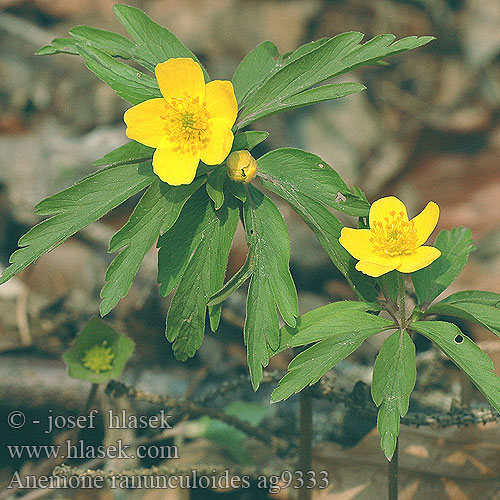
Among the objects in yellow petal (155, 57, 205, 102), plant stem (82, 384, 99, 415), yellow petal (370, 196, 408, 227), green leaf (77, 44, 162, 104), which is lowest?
plant stem (82, 384, 99, 415)

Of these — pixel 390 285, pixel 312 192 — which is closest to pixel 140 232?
pixel 312 192

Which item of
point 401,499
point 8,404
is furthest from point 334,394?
point 8,404

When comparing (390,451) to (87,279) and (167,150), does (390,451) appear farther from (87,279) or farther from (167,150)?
(87,279)

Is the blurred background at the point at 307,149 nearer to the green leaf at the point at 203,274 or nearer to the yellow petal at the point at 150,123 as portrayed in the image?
the green leaf at the point at 203,274

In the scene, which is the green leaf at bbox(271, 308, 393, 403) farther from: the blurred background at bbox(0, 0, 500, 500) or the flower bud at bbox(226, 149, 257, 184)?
Result: the blurred background at bbox(0, 0, 500, 500)

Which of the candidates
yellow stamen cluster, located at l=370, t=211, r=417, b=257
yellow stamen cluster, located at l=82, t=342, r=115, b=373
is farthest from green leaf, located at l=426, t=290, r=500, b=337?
yellow stamen cluster, located at l=82, t=342, r=115, b=373

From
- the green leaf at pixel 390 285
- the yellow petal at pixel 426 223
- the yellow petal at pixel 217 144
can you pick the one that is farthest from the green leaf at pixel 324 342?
the yellow petal at pixel 217 144

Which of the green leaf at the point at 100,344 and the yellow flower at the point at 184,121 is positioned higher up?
the yellow flower at the point at 184,121

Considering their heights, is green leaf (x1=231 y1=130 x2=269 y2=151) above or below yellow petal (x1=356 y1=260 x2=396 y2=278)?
above
